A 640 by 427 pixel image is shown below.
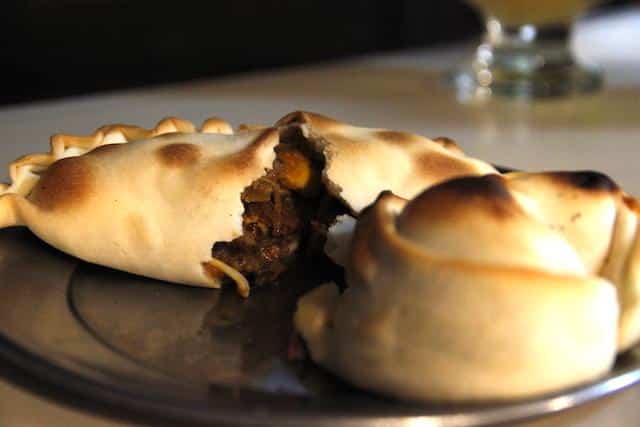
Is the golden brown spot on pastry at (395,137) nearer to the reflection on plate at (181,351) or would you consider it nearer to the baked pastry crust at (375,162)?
the baked pastry crust at (375,162)

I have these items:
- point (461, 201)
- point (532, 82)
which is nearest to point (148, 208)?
point (461, 201)

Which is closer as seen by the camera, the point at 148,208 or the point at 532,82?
the point at 148,208

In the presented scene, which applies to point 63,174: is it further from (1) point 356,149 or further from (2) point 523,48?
(2) point 523,48

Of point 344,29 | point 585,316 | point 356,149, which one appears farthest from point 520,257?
point 344,29

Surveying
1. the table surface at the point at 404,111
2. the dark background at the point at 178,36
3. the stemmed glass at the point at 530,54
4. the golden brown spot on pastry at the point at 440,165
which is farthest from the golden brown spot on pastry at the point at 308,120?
the dark background at the point at 178,36

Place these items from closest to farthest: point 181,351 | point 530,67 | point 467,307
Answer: point 467,307, point 181,351, point 530,67

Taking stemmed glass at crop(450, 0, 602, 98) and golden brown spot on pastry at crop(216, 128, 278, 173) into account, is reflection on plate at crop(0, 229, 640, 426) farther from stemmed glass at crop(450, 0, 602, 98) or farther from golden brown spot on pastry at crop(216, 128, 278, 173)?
stemmed glass at crop(450, 0, 602, 98)

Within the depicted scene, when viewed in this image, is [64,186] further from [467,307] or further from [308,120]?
[467,307]

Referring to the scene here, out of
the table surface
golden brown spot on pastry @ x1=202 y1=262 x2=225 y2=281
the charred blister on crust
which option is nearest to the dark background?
the table surface
